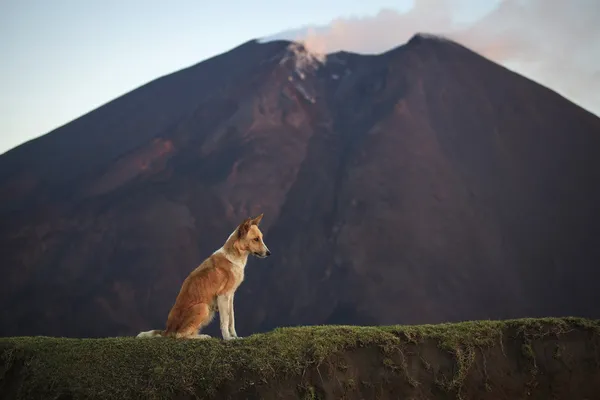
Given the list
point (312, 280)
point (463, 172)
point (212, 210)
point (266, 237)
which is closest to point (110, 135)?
point (212, 210)

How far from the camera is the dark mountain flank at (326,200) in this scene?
30500mm

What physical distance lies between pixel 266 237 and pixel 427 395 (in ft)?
90.0

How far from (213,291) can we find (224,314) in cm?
34

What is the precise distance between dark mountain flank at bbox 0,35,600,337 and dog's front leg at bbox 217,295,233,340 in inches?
846

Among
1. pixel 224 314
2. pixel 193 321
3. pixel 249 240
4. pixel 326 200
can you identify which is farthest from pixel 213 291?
pixel 326 200

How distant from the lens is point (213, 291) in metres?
8.17

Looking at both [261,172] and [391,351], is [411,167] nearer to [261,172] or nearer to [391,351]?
[261,172]

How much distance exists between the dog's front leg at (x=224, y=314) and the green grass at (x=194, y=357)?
37 centimetres

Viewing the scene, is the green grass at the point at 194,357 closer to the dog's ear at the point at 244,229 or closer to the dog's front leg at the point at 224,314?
the dog's front leg at the point at 224,314

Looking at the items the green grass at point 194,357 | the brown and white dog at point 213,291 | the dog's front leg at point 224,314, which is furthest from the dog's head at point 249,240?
the green grass at point 194,357

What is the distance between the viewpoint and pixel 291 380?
7.09 metres

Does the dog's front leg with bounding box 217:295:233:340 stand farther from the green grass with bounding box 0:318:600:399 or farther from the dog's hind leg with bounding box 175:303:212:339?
the green grass with bounding box 0:318:600:399

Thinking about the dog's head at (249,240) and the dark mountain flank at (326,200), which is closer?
the dog's head at (249,240)

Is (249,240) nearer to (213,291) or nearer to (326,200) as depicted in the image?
(213,291)
